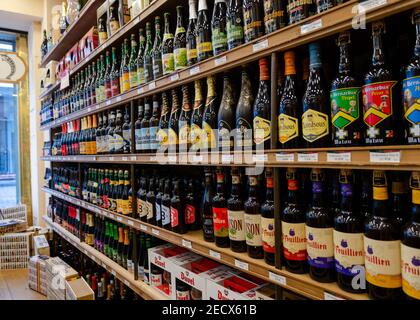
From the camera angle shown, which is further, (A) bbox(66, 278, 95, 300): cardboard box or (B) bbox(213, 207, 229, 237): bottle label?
(A) bbox(66, 278, 95, 300): cardboard box

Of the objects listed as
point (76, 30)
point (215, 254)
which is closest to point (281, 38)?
point (215, 254)

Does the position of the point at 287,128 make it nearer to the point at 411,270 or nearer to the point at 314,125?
the point at 314,125

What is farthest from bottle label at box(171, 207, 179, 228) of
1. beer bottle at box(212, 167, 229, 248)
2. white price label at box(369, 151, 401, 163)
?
white price label at box(369, 151, 401, 163)

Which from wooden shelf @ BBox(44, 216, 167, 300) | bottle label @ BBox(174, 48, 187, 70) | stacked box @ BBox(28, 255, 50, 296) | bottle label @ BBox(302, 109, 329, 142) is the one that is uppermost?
bottle label @ BBox(174, 48, 187, 70)

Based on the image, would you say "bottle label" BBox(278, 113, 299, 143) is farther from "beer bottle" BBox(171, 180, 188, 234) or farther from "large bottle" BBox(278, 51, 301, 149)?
"beer bottle" BBox(171, 180, 188, 234)

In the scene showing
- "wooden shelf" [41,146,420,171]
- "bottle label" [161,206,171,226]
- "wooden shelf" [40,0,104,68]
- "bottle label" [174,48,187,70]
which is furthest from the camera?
"wooden shelf" [40,0,104,68]

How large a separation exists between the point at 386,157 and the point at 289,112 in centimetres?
36

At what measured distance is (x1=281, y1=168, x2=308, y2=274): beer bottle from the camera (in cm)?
104

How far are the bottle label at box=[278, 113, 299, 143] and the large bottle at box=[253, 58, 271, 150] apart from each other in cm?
7

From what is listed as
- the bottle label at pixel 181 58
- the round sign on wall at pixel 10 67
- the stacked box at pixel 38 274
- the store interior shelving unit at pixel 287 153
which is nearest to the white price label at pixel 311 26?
the store interior shelving unit at pixel 287 153

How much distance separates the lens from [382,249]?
2.71 feet

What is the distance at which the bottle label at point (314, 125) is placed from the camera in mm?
983

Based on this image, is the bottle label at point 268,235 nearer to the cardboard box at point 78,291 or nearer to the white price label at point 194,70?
the white price label at point 194,70

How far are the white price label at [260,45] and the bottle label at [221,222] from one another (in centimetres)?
64
